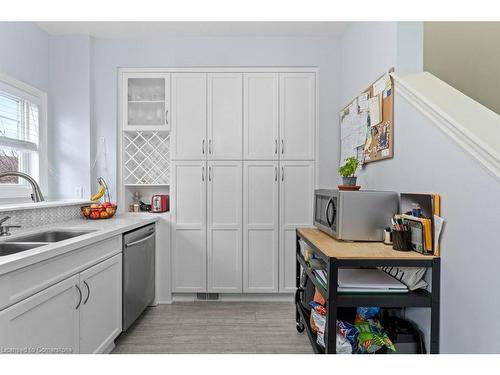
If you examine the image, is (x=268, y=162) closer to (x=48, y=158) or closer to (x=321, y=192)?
(x=321, y=192)

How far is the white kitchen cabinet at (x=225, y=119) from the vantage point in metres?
3.12

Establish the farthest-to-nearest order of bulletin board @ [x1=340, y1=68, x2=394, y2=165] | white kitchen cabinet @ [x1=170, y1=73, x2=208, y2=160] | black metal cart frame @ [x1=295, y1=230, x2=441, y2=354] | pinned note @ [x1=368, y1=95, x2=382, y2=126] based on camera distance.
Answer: white kitchen cabinet @ [x1=170, y1=73, x2=208, y2=160] < pinned note @ [x1=368, y1=95, x2=382, y2=126] < bulletin board @ [x1=340, y1=68, x2=394, y2=165] < black metal cart frame @ [x1=295, y1=230, x2=441, y2=354]

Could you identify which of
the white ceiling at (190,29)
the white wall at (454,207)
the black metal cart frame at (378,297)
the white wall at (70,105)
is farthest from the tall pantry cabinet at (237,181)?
the black metal cart frame at (378,297)

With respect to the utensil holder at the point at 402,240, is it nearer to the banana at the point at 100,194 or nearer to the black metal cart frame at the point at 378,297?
the black metal cart frame at the point at 378,297

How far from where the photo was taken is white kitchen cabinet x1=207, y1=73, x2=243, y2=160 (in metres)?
3.12

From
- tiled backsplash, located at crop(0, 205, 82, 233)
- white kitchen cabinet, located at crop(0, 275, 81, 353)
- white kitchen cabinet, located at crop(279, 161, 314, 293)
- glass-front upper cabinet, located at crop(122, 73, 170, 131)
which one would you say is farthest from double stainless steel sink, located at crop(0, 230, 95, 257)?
white kitchen cabinet, located at crop(279, 161, 314, 293)

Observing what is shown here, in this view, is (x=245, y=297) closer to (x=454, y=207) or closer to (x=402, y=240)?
(x=402, y=240)

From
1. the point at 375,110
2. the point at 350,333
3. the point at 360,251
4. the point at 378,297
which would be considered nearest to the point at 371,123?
the point at 375,110

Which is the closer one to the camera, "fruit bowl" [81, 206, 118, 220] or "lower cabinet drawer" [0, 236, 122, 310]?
"lower cabinet drawer" [0, 236, 122, 310]

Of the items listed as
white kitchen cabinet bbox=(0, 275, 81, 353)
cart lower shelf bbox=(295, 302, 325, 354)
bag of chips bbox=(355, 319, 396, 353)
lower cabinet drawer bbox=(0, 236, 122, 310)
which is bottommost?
cart lower shelf bbox=(295, 302, 325, 354)

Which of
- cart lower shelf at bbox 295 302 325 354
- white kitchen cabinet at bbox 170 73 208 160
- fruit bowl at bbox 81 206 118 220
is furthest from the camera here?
white kitchen cabinet at bbox 170 73 208 160

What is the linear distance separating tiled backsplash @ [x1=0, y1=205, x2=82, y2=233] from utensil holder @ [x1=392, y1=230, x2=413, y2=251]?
237 centimetres

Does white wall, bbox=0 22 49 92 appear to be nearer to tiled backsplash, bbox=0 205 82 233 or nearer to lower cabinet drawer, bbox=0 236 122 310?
tiled backsplash, bbox=0 205 82 233

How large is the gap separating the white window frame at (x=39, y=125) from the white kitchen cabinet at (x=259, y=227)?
1.97m
